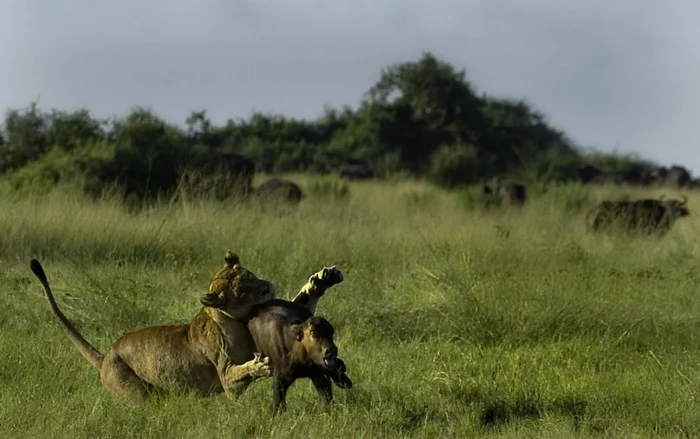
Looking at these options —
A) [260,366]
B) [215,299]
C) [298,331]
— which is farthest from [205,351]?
[298,331]

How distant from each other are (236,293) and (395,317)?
3070mm

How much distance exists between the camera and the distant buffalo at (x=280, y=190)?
17972 mm

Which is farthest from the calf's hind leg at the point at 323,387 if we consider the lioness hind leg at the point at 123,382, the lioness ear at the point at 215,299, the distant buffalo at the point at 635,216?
the distant buffalo at the point at 635,216

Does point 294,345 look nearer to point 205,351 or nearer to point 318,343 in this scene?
point 318,343

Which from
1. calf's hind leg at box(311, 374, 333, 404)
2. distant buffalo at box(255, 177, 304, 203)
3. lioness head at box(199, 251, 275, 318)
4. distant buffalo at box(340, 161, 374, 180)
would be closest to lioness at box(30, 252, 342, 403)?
lioness head at box(199, 251, 275, 318)

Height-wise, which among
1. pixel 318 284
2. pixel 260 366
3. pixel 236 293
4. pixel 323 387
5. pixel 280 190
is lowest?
pixel 280 190

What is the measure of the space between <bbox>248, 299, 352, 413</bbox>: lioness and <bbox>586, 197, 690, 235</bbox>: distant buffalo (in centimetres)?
931

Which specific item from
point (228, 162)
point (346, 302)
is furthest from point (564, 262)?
point (228, 162)

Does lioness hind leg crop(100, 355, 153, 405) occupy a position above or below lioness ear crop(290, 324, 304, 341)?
below

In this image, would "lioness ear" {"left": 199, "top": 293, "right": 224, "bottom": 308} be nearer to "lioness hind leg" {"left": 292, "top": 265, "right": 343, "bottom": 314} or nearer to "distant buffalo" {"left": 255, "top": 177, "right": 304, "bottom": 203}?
"lioness hind leg" {"left": 292, "top": 265, "right": 343, "bottom": 314}

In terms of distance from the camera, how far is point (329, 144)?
39.4 metres

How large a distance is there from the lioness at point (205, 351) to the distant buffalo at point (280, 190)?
11990 millimetres

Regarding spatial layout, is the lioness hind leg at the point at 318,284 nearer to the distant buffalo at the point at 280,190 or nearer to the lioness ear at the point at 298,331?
the lioness ear at the point at 298,331

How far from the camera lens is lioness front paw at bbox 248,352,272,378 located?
15.8 feet
